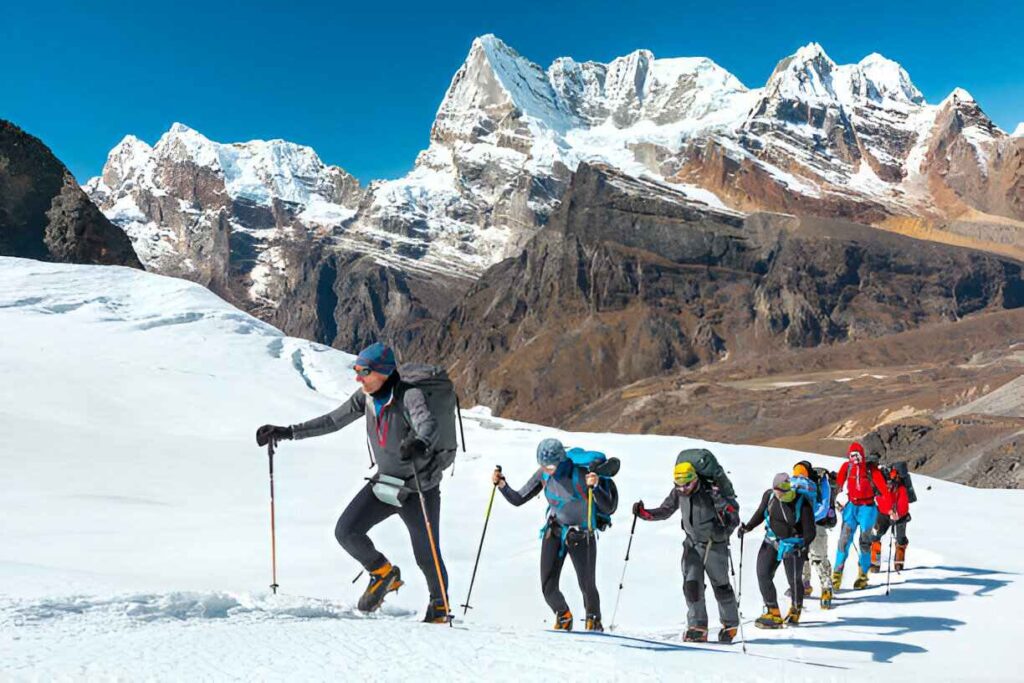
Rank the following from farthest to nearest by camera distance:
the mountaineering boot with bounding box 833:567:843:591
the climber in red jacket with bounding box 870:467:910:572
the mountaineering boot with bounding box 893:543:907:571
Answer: the mountaineering boot with bounding box 893:543:907:571 < the climber in red jacket with bounding box 870:467:910:572 < the mountaineering boot with bounding box 833:567:843:591

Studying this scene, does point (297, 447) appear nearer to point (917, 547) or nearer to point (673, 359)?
point (917, 547)

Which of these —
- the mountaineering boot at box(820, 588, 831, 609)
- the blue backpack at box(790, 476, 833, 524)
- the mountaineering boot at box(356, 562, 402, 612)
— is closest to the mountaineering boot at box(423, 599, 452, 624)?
the mountaineering boot at box(356, 562, 402, 612)

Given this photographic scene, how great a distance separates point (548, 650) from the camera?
639 centimetres

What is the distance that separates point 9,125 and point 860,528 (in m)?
82.3

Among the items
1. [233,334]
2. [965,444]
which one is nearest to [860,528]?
[233,334]

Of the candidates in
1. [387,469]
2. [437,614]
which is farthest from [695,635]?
[387,469]

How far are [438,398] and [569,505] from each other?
97.8 inches

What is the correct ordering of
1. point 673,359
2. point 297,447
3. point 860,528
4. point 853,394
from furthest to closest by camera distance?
point 673,359 → point 853,394 → point 297,447 → point 860,528

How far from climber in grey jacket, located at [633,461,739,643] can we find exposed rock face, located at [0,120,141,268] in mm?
70837

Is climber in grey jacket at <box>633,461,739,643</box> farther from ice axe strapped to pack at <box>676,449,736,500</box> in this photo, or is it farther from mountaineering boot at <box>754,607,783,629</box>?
mountaineering boot at <box>754,607,783,629</box>

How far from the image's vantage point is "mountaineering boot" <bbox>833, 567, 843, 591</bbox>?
14058 mm

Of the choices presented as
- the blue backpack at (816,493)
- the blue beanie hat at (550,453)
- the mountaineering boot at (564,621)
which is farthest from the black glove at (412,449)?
the blue backpack at (816,493)

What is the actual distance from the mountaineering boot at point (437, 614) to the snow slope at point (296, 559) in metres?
0.39

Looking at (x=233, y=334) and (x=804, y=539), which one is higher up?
(x=233, y=334)
